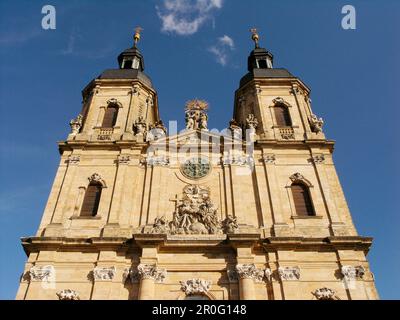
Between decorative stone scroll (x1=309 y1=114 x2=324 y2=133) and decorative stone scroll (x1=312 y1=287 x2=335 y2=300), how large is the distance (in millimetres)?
9414

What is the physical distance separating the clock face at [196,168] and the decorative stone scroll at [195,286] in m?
5.67

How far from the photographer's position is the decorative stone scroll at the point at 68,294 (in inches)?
580

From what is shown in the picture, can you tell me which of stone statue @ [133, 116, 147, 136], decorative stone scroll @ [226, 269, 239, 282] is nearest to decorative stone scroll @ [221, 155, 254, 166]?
stone statue @ [133, 116, 147, 136]

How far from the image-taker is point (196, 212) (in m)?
17.5

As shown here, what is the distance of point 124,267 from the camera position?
1567 cm

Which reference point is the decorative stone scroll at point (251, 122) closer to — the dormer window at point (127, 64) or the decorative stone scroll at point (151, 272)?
the decorative stone scroll at point (151, 272)

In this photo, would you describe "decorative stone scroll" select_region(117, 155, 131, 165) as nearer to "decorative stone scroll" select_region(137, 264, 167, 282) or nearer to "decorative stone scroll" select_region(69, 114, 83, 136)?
"decorative stone scroll" select_region(69, 114, 83, 136)

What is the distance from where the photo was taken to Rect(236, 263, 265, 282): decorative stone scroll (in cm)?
1501

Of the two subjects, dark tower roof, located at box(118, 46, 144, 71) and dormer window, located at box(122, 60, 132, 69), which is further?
dark tower roof, located at box(118, 46, 144, 71)
